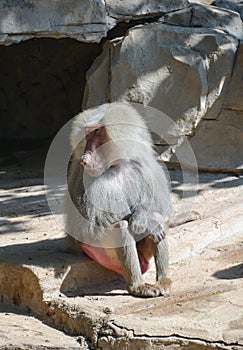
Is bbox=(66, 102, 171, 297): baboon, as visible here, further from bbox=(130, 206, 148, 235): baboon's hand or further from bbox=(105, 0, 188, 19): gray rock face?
bbox=(105, 0, 188, 19): gray rock face

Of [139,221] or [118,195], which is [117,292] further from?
[118,195]

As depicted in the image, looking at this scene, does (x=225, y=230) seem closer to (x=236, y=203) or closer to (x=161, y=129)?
(x=236, y=203)

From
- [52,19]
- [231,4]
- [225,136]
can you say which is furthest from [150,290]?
[231,4]

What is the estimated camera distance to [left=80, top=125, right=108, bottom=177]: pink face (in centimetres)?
500

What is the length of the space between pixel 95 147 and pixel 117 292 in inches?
38.0

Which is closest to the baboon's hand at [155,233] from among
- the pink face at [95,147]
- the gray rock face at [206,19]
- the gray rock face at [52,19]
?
the pink face at [95,147]

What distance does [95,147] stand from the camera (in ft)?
16.5

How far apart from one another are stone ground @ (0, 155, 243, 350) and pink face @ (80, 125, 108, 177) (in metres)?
0.67

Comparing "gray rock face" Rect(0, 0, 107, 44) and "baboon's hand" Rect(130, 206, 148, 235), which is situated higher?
"gray rock face" Rect(0, 0, 107, 44)

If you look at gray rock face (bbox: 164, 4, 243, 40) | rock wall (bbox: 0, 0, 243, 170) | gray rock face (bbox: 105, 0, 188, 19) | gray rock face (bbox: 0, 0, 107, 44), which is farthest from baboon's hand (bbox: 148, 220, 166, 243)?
gray rock face (bbox: 164, 4, 243, 40)

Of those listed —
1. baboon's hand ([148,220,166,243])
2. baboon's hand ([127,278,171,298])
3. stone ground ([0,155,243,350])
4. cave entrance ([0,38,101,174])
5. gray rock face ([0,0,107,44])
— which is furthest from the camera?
cave entrance ([0,38,101,174])

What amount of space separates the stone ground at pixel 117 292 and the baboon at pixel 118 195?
0.20 meters

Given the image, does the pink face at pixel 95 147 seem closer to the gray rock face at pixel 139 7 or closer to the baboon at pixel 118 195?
the baboon at pixel 118 195

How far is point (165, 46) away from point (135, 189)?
99.0 inches
